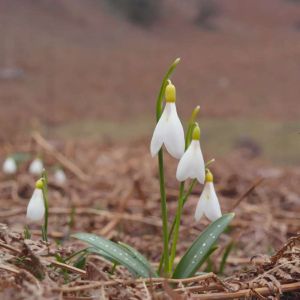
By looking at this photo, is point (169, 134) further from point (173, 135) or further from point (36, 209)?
point (36, 209)

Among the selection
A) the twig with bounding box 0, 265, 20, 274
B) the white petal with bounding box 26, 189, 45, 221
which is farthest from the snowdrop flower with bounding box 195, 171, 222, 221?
the twig with bounding box 0, 265, 20, 274

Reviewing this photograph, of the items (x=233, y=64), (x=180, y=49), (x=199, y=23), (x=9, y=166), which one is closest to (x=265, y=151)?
(x=9, y=166)

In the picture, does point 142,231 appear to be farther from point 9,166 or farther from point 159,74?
point 159,74

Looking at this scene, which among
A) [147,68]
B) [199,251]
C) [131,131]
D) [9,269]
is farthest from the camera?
[147,68]

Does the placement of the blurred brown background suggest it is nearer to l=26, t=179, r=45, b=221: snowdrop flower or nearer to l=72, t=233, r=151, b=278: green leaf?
l=26, t=179, r=45, b=221: snowdrop flower

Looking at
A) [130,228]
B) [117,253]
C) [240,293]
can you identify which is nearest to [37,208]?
[117,253]

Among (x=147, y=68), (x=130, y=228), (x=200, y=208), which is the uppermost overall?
(x=200, y=208)
